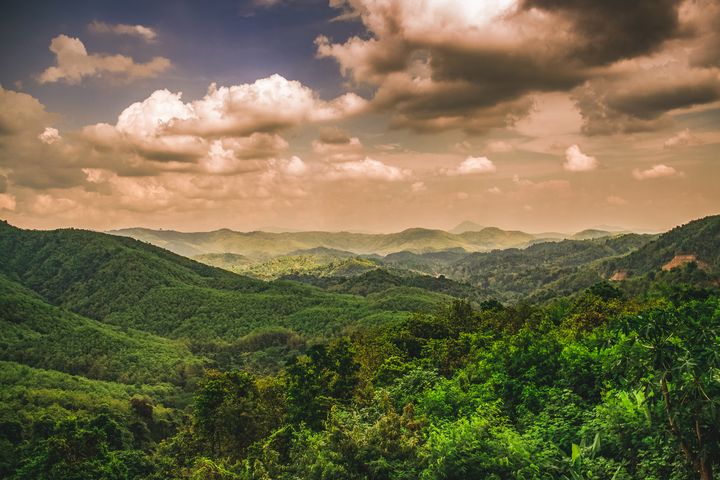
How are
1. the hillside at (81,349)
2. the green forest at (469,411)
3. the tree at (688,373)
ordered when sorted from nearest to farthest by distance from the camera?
the tree at (688,373), the green forest at (469,411), the hillside at (81,349)

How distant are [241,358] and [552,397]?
188 metres

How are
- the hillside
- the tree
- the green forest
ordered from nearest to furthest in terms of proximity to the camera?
the tree < the green forest < the hillside

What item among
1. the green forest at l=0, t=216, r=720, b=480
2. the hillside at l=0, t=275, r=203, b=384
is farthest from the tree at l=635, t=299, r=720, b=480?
the hillside at l=0, t=275, r=203, b=384

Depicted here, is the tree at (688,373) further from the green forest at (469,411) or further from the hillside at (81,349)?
the hillside at (81,349)

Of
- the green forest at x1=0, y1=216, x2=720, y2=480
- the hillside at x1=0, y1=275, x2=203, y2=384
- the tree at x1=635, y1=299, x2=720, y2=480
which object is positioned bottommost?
the hillside at x1=0, y1=275, x2=203, y2=384

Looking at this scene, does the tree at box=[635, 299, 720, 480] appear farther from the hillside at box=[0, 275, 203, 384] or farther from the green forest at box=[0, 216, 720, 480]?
the hillside at box=[0, 275, 203, 384]

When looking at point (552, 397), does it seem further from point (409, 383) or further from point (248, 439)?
point (248, 439)

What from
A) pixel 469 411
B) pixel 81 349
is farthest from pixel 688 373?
pixel 81 349

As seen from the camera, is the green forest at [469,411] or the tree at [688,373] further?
the green forest at [469,411]

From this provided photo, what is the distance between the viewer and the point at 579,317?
45.6 metres

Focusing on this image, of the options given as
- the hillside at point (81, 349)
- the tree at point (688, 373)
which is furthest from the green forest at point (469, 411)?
the hillside at point (81, 349)

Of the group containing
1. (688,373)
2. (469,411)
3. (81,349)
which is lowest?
(81,349)

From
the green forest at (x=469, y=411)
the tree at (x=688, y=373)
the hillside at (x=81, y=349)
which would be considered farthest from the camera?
the hillside at (x=81, y=349)

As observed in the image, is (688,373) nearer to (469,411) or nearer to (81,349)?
(469,411)
